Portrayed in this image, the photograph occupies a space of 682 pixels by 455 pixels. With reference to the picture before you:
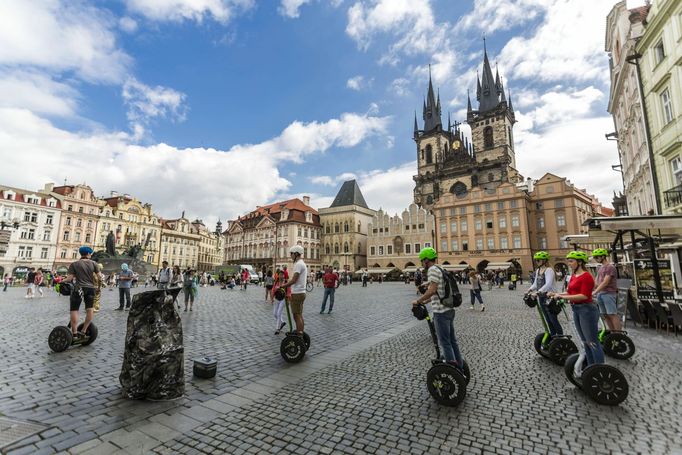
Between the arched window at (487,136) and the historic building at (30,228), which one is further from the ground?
the arched window at (487,136)

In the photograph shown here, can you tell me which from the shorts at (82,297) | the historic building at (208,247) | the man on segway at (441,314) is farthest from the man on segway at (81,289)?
the historic building at (208,247)

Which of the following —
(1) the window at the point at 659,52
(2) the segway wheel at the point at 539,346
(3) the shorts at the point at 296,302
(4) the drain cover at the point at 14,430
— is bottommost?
(4) the drain cover at the point at 14,430

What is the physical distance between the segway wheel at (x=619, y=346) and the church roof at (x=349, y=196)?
6352 centimetres

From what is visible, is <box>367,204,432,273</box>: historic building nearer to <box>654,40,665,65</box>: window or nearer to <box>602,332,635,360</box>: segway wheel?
<box>654,40,665,65</box>: window

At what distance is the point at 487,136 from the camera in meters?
70.9

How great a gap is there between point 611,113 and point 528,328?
26236 mm

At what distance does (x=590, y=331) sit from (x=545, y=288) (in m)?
1.89

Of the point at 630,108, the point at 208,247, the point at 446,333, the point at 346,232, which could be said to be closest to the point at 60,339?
the point at 446,333

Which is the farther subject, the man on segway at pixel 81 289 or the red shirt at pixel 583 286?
the man on segway at pixel 81 289

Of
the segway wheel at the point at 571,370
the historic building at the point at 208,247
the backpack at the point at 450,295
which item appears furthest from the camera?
the historic building at the point at 208,247

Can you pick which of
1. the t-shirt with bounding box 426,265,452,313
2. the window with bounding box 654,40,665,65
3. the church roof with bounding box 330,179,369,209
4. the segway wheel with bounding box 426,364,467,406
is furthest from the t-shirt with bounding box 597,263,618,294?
the church roof with bounding box 330,179,369,209

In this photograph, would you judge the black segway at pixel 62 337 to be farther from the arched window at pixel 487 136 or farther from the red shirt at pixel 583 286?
the arched window at pixel 487 136

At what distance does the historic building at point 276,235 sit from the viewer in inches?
2564

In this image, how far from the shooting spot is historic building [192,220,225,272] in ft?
321
